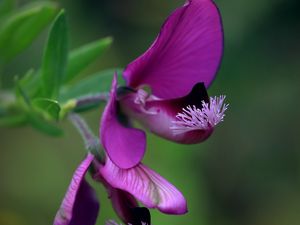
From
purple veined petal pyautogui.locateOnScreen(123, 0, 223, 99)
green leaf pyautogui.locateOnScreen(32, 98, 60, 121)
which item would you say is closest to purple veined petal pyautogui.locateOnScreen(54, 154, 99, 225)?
green leaf pyautogui.locateOnScreen(32, 98, 60, 121)

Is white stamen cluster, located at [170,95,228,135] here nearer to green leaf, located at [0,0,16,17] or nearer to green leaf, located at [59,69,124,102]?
green leaf, located at [59,69,124,102]

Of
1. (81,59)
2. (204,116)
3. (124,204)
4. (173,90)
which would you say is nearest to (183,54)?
(173,90)

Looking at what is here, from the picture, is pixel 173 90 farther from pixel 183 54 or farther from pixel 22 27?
pixel 22 27

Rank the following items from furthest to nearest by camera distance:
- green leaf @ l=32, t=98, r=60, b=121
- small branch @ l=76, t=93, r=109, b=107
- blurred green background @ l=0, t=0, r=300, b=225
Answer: blurred green background @ l=0, t=0, r=300, b=225, small branch @ l=76, t=93, r=109, b=107, green leaf @ l=32, t=98, r=60, b=121

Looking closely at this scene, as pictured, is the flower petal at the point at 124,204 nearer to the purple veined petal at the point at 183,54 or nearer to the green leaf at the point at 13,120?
the purple veined petal at the point at 183,54

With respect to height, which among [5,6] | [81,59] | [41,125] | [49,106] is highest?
[5,6]
